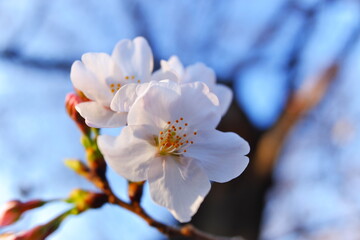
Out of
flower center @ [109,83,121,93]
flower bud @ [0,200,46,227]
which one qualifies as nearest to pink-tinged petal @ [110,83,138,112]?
flower center @ [109,83,121,93]

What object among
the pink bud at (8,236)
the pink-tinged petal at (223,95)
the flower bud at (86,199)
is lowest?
the pink bud at (8,236)

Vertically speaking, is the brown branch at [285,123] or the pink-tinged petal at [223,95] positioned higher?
the pink-tinged petal at [223,95]

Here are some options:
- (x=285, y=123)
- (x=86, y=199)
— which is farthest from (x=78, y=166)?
(x=285, y=123)

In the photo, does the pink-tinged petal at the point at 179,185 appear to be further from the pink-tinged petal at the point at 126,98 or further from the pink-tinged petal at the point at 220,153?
the pink-tinged petal at the point at 126,98

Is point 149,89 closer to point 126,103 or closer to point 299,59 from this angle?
point 126,103

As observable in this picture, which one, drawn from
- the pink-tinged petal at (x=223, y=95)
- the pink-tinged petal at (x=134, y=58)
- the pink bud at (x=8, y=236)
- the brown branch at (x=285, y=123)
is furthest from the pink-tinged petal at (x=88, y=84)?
the brown branch at (x=285, y=123)

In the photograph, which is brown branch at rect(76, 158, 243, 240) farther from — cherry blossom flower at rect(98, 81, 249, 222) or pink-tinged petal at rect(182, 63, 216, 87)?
pink-tinged petal at rect(182, 63, 216, 87)

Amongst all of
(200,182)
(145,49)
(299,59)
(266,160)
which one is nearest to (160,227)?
(200,182)
